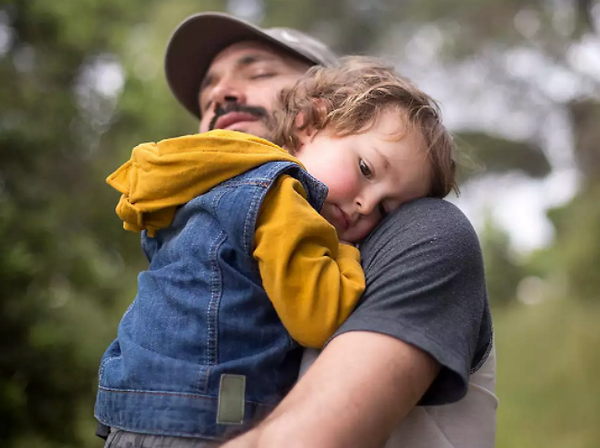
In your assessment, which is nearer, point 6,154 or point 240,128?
point 240,128

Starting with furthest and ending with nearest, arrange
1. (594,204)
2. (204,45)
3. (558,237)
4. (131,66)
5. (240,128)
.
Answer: (558,237) < (594,204) < (131,66) < (204,45) < (240,128)

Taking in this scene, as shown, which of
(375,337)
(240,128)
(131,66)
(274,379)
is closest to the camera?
(375,337)

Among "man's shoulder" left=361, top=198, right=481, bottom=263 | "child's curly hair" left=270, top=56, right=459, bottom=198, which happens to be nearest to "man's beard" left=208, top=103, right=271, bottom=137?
"child's curly hair" left=270, top=56, right=459, bottom=198

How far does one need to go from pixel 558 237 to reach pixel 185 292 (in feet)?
17.9

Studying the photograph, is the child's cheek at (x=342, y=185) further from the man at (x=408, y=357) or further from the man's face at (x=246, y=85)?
the man's face at (x=246, y=85)

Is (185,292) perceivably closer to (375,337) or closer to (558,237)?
(375,337)

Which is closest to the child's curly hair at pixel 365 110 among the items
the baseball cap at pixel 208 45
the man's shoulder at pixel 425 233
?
the man's shoulder at pixel 425 233

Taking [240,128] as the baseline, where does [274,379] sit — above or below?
below

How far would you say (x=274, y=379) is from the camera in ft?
3.00

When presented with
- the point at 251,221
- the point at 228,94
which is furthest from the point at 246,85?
the point at 251,221

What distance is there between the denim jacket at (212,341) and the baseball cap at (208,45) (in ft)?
2.64

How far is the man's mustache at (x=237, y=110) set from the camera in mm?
1564

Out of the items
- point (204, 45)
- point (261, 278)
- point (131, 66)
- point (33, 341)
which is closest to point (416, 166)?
point (261, 278)

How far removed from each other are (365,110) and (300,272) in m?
0.38
